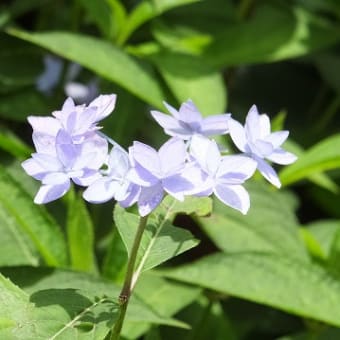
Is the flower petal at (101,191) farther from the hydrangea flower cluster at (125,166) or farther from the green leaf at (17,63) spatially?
the green leaf at (17,63)

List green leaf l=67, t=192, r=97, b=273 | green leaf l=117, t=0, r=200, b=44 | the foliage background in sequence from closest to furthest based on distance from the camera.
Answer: the foliage background < green leaf l=67, t=192, r=97, b=273 < green leaf l=117, t=0, r=200, b=44

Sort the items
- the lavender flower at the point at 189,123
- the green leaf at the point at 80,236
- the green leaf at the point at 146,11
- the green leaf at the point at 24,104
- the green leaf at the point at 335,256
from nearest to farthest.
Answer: the lavender flower at the point at 189,123
the green leaf at the point at 80,236
the green leaf at the point at 335,256
the green leaf at the point at 146,11
the green leaf at the point at 24,104

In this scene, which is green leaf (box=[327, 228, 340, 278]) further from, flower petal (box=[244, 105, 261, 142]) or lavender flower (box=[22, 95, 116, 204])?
lavender flower (box=[22, 95, 116, 204])

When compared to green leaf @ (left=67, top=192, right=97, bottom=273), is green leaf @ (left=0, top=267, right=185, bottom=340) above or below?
above

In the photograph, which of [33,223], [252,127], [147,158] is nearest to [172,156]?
[147,158]

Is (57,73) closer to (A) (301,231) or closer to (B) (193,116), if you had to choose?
(A) (301,231)

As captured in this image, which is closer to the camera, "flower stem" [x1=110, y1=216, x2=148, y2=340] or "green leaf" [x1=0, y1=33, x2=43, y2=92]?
"flower stem" [x1=110, y1=216, x2=148, y2=340]

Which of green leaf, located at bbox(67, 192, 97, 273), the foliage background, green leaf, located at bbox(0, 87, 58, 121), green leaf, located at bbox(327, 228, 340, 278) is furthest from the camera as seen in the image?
green leaf, located at bbox(0, 87, 58, 121)

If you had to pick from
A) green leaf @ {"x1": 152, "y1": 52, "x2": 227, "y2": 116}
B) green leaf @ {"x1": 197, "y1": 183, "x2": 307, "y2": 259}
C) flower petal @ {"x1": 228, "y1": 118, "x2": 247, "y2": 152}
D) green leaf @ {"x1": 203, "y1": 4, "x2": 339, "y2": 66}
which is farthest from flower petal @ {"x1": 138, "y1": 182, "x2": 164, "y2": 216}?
green leaf @ {"x1": 203, "y1": 4, "x2": 339, "y2": 66}

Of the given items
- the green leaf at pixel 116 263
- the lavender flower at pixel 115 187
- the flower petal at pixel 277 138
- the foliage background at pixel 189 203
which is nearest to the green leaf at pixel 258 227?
the foliage background at pixel 189 203
